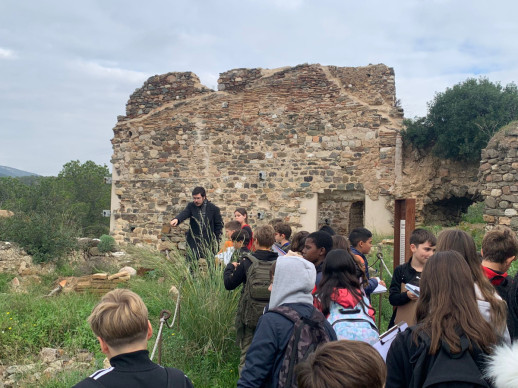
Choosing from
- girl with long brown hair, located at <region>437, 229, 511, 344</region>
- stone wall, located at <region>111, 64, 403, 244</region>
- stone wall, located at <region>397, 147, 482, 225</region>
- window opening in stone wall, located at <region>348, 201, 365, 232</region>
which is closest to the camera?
girl with long brown hair, located at <region>437, 229, 511, 344</region>

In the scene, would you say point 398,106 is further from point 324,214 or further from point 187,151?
point 187,151

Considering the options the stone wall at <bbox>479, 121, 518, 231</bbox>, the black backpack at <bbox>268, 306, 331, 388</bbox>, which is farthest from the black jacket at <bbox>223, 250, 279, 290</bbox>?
the stone wall at <bbox>479, 121, 518, 231</bbox>

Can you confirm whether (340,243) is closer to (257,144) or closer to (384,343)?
(384,343)

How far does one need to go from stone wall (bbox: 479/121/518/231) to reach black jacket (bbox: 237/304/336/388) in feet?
22.8

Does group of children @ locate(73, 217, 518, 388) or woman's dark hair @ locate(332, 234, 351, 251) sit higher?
woman's dark hair @ locate(332, 234, 351, 251)

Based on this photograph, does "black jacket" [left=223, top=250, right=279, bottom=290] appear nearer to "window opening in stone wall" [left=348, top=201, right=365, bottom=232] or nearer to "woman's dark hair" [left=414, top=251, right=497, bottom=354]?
"woman's dark hair" [left=414, top=251, right=497, bottom=354]

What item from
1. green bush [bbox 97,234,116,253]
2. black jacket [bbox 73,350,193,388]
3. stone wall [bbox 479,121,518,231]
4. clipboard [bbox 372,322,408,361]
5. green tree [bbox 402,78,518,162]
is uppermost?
green tree [bbox 402,78,518,162]

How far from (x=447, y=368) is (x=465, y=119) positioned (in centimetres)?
916

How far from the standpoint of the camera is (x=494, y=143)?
8.59m

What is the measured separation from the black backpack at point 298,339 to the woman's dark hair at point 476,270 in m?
0.88

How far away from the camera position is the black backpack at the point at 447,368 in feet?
6.71

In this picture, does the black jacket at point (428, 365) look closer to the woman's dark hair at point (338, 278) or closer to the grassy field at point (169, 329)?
the woman's dark hair at point (338, 278)

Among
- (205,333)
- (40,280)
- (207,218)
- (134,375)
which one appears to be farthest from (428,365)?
(40,280)

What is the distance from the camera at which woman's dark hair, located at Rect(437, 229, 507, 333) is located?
2442mm
